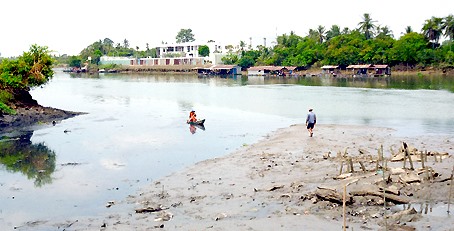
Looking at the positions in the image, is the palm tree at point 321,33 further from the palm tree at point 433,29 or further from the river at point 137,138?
the river at point 137,138

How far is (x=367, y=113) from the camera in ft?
124

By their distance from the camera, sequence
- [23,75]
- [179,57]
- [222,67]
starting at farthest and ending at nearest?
[179,57] → [222,67] → [23,75]

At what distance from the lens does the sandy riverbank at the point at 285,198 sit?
11.3 meters

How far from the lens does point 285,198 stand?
44.0 ft

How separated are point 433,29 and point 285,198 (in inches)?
3888

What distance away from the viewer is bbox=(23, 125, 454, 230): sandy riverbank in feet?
37.1

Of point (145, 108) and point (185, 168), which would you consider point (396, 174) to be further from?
point (145, 108)

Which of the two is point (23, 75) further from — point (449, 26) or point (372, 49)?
point (449, 26)

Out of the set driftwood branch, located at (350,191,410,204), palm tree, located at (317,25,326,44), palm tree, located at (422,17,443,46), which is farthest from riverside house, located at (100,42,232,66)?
driftwood branch, located at (350,191,410,204)

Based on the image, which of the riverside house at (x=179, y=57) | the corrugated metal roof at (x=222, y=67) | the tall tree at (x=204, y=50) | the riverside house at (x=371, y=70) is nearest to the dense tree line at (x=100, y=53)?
the riverside house at (x=179, y=57)

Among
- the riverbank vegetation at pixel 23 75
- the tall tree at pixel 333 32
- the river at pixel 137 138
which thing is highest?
the tall tree at pixel 333 32

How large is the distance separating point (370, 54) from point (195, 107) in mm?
65212

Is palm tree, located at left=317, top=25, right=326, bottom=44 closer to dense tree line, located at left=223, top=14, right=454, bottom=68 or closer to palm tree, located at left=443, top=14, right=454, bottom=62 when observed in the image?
dense tree line, located at left=223, top=14, right=454, bottom=68

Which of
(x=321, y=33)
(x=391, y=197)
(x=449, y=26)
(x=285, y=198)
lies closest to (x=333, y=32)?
(x=321, y=33)
